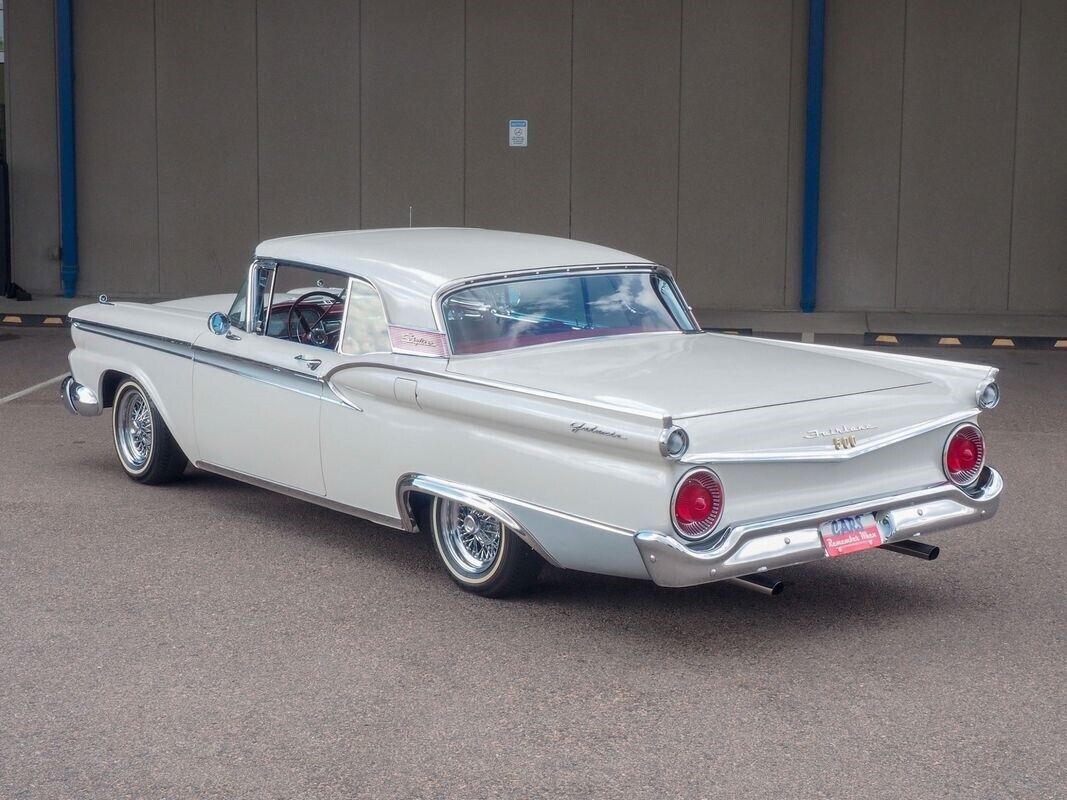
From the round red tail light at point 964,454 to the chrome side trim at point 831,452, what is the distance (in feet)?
0.22

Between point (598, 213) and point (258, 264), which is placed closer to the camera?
point (258, 264)

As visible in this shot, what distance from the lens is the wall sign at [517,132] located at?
17.5 metres

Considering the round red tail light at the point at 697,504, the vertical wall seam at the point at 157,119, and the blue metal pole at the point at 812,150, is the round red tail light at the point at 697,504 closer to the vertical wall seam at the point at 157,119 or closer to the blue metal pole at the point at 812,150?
the blue metal pole at the point at 812,150

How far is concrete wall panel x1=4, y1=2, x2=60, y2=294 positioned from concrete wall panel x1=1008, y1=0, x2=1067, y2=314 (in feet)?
38.9

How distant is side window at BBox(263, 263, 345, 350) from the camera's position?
22.6 ft

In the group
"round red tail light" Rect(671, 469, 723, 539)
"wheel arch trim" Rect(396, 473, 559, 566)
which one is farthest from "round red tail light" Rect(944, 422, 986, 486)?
"wheel arch trim" Rect(396, 473, 559, 566)

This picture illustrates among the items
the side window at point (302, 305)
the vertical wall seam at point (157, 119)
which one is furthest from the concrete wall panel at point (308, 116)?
the side window at point (302, 305)

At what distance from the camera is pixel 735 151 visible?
17312 mm

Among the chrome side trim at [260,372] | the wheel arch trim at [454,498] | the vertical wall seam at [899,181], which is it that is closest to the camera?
the wheel arch trim at [454,498]

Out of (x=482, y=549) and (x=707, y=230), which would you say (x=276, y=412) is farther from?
(x=707, y=230)

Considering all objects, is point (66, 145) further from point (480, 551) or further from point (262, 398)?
point (480, 551)

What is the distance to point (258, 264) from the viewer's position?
716 cm

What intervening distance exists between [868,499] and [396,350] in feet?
6.81

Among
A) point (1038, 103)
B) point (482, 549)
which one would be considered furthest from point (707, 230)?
point (482, 549)
